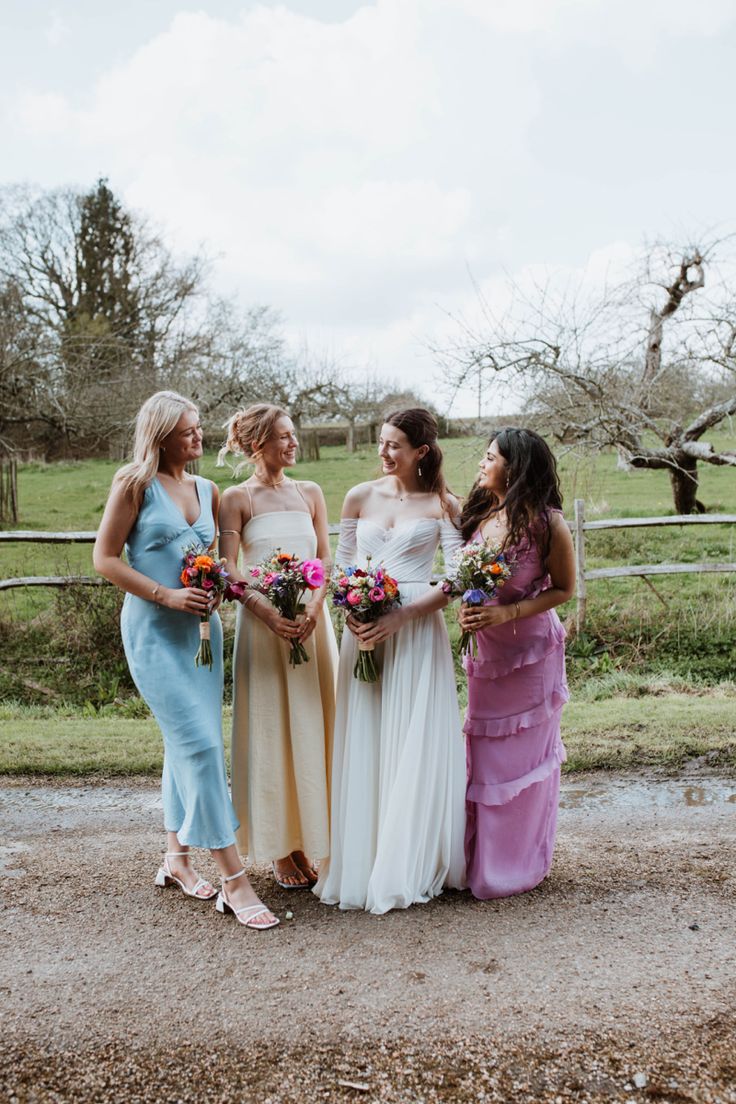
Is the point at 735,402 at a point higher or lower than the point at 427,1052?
higher

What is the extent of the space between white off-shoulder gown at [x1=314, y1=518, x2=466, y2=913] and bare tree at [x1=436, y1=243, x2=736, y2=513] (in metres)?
8.91

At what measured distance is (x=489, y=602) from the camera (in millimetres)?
4102

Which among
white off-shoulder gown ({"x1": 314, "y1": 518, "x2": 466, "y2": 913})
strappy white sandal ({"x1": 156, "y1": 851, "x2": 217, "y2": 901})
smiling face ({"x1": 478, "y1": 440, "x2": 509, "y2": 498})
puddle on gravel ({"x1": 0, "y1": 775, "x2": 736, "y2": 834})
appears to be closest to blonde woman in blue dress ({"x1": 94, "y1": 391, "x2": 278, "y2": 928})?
strappy white sandal ({"x1": 156, "y1": 851, "x2": 217, "y2": 901})

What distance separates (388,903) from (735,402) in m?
11.4

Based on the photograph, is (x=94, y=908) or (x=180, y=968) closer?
(x=180, y=968)

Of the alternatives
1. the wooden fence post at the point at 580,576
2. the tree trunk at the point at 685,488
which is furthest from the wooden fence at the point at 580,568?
the tree trunk at the point at 685,488

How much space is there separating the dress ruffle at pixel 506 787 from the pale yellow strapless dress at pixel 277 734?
2.40ft

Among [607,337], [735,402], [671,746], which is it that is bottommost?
[671,746]

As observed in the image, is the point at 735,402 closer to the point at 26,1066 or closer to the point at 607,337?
the point at 607,337

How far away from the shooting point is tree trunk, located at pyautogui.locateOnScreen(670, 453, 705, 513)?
14.9 meters

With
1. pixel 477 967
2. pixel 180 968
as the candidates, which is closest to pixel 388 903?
pixel 477 967

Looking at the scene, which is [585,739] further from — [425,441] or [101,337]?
[101,337]

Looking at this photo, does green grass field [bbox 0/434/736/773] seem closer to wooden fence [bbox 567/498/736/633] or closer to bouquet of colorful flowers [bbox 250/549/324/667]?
wooden fence [bbox 567/498/736/633]

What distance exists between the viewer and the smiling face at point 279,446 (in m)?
4.22
